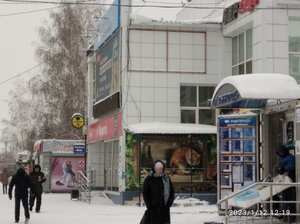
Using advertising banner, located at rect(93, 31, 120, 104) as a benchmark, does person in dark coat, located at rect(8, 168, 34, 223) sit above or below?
below

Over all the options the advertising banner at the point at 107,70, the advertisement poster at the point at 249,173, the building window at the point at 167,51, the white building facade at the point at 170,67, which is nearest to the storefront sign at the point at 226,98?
the advertisement poster at the point at 249,173

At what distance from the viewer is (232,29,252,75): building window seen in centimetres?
2450

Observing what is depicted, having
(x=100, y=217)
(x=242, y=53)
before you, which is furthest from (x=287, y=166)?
(x=242, y=53)

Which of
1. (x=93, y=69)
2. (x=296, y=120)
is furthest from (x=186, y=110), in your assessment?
(x=296, y=120)

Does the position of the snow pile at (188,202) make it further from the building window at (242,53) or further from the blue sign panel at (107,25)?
the blue sign panel at (107,25)

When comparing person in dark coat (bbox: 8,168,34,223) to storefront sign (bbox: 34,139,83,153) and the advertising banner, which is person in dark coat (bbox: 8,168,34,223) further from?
storefront sign (bbox: 34,139,83,153)

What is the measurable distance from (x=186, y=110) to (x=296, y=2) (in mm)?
6654

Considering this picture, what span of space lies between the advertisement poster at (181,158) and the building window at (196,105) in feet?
4.22

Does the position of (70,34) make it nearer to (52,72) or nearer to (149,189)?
(52,72)

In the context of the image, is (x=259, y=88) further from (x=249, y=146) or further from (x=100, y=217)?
(x=100, y=217)

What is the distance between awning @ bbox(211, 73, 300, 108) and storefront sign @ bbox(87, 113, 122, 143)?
10.8 metres

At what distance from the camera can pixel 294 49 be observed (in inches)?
902

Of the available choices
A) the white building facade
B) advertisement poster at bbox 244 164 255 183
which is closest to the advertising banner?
the white building facade

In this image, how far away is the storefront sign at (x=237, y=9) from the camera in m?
22.9
